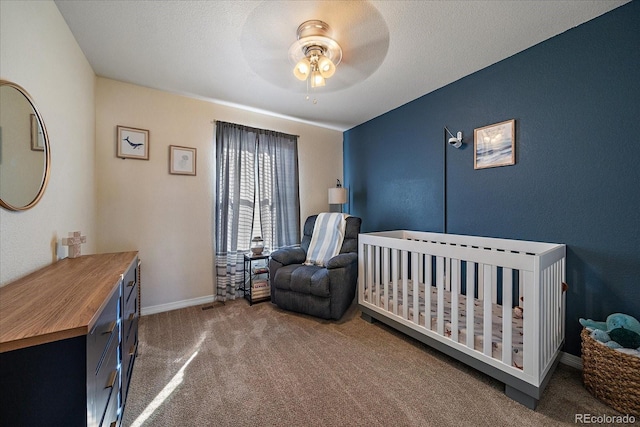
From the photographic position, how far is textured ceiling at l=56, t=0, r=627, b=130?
1.64 metres

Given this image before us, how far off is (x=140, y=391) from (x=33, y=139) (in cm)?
162

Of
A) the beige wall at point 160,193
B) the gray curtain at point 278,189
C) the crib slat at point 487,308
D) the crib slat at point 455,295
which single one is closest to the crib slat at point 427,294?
the crib slat at point 455,295

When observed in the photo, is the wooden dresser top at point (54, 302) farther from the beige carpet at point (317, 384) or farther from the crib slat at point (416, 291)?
the crib slat at point (416, 291)

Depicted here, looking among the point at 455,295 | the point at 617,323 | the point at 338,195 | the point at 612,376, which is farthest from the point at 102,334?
the point at 338,195

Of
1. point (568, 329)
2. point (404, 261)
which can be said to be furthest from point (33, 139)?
point (568, 329)

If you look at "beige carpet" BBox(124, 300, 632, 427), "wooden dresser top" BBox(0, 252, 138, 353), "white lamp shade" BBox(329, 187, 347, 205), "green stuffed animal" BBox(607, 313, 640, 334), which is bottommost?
"beige carpet" BBox(124, 300, 632, 427)

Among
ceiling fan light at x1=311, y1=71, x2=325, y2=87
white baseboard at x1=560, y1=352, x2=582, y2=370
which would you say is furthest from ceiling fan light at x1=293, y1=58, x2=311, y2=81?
white baseboard at x1=560, y1=352, x2=582, y2=370

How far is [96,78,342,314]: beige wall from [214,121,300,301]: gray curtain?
0.47 feet

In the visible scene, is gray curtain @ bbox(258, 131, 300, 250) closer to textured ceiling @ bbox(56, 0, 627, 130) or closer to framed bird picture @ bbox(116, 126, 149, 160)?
textured ceiling @ bbox(56, 0, 627, 130)

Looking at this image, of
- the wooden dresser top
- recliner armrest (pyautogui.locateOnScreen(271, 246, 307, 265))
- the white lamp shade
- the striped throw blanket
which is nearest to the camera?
the wooden dresser top

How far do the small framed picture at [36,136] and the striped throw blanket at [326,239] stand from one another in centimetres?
249

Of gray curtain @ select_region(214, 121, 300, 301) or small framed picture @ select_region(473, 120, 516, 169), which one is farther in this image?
gray curtain @ select_region(214, 121, 300, 301)

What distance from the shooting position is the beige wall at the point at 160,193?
2.56 m

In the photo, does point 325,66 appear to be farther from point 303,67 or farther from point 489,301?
point 489,301
